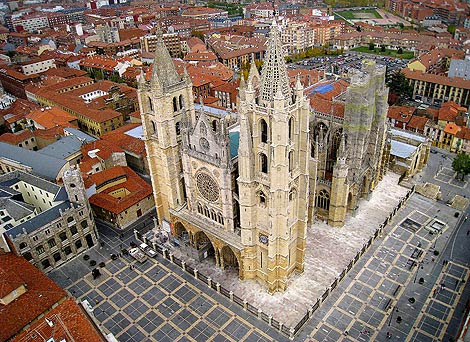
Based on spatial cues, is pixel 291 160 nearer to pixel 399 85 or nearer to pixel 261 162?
pixel 261 162

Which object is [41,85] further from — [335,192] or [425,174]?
[425,174]

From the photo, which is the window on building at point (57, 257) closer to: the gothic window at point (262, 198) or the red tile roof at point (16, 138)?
the gothic window at point (262, 198)

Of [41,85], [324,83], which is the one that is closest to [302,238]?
[324,83]

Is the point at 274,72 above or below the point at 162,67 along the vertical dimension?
above

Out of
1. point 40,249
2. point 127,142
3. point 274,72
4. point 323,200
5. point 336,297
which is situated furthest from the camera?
point 127,142

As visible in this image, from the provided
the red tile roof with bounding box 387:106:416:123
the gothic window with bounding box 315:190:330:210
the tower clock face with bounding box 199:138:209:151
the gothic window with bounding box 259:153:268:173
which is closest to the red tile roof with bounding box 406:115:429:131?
the red tile roof with bounding box 387:106:416:123

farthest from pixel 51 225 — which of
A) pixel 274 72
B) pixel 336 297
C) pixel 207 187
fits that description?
pixel 336 297
